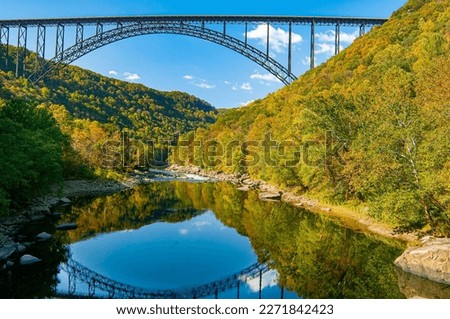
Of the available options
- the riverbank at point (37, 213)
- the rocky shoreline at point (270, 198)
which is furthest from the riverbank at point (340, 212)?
the riverbank at point (37, 213)

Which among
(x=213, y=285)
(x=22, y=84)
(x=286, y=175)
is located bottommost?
(x=213, y=285)

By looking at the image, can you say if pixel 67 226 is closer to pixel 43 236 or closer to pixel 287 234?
pixel 43 236

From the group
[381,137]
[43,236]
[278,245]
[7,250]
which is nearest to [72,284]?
[7,250]

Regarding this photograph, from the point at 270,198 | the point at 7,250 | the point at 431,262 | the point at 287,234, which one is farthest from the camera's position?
the point at 270,198

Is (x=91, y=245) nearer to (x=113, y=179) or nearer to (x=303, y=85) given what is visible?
(x=113, y=179)

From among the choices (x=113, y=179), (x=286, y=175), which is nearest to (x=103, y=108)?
(x=113, y=179)

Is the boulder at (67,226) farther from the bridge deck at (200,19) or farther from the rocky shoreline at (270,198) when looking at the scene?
the bridge deck at (200,19)
